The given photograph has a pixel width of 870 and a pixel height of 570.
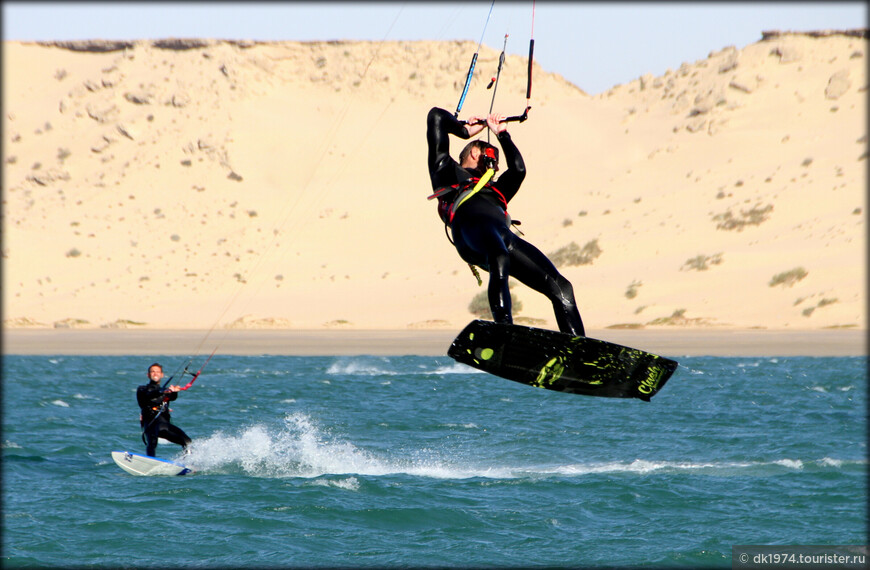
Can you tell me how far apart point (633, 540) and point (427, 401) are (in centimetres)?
1135

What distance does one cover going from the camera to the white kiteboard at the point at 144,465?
52.5ft

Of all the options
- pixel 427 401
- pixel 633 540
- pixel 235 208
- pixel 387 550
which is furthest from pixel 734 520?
pixel 235 208

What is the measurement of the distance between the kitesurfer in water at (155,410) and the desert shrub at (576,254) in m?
32.8

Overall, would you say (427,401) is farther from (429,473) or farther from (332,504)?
(332,504)

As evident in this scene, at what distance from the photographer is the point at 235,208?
2328 inches

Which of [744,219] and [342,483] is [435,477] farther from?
[744,219]

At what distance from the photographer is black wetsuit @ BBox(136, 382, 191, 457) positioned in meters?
15.1

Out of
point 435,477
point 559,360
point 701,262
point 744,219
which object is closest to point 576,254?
point 701,262

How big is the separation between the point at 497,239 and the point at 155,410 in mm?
8884

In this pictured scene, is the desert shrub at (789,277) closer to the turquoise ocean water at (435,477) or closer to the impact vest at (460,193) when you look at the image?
the turquoise ocean water at (435,477)

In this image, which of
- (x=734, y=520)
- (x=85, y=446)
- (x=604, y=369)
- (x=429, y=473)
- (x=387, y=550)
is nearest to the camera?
(x=604, y=369)

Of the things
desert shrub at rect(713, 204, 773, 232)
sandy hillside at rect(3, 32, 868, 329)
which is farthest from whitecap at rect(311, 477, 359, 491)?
desert shrub at rect(713, 204, 773, 232)

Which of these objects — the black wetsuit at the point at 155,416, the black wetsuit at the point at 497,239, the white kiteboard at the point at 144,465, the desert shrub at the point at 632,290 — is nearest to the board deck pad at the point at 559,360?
the black wetsuit at the point at 497,239

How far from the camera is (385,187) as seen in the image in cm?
6375
